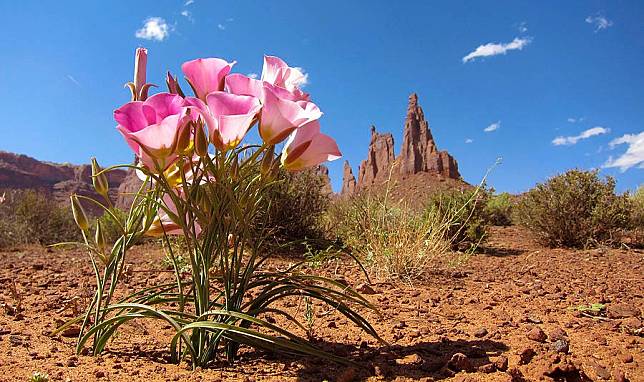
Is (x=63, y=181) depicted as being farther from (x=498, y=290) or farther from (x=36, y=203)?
(x=498, y=290)

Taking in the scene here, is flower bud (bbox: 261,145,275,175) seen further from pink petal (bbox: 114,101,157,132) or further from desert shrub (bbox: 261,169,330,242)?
desert shrub (bbox: 261,169,330,242)

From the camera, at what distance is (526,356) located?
6.25 ft

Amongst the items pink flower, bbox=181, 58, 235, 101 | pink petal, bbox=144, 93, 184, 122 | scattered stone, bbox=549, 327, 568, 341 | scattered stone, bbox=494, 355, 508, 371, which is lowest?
scattered stone, bbox=494, 355, 508, 371

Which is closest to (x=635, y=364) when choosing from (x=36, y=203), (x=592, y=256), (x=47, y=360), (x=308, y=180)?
(x=47, y=360)

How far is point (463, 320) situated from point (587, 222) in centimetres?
554

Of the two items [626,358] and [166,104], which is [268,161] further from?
[626,358]

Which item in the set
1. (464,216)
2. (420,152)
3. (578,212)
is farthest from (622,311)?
(420,152)

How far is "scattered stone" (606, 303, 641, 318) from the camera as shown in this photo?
2869mm

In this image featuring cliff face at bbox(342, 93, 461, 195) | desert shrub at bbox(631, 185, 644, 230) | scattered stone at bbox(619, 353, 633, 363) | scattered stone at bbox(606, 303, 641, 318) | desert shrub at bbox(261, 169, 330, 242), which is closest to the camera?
scattered stone at bbox(619, 353, 633, 363)

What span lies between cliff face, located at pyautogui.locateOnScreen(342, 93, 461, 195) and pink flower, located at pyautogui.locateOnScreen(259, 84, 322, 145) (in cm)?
4683

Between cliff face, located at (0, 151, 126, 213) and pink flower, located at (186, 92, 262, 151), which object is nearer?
pink flower, located at (186, 92, 262, 151)

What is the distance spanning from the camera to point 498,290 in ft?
12.3

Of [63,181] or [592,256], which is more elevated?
[63,181]

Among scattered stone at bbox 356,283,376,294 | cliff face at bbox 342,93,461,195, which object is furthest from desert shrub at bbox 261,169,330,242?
cliff face at bbox 342,93,461,195
